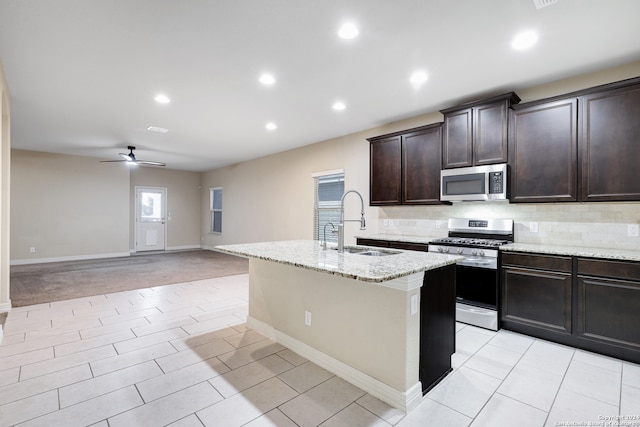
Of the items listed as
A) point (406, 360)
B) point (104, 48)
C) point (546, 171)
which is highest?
point (104, 48)

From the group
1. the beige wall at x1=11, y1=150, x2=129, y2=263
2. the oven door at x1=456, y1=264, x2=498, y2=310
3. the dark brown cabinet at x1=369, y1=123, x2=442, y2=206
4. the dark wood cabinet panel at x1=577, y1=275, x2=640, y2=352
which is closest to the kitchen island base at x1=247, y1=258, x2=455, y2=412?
the oven door at x1=456, y1=264, x2=498, y2=310

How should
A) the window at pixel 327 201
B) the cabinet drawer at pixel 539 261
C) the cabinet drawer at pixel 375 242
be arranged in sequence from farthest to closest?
1. the window at pixel 327 201
2. the cabinet drawer at pixel 375 242
3. the cabinet drawer at pixel 539 261

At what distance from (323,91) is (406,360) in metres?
2.85

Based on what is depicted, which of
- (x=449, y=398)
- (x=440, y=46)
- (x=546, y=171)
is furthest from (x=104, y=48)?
(x=546, y=171)

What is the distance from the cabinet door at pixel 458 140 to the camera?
3.53 meters

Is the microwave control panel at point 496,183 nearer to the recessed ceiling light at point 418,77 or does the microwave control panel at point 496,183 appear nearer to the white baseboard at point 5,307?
the recessed ceiling light at point 418,77

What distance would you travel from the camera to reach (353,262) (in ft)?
6.61

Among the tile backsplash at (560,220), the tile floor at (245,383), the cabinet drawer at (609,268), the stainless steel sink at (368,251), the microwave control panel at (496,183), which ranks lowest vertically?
the tile floor at (245,383)

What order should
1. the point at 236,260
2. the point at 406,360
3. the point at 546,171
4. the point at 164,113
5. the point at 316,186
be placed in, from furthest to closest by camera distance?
the point at 236,260, the point at 316,186, the point at 164,113, the point at 546,171, the point at 406,360

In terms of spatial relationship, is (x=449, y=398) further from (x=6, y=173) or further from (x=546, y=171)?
(x=6, y=173)

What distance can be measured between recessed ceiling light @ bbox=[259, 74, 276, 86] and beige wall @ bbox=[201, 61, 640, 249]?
2.15 meters

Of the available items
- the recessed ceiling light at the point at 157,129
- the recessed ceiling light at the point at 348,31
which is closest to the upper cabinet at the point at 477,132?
the recessed ceiling light at the point at 348,31

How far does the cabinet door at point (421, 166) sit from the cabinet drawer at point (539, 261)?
3.59 feet

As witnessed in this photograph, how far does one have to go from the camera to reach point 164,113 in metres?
4.27
